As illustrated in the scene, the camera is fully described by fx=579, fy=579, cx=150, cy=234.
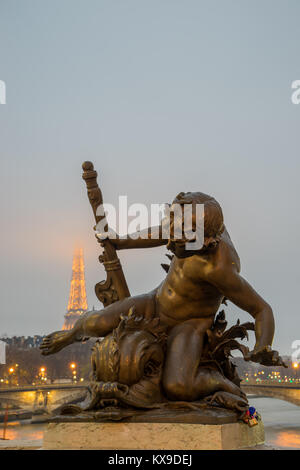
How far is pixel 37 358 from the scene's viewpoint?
97.4 m

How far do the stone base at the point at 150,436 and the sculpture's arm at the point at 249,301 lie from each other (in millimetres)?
786

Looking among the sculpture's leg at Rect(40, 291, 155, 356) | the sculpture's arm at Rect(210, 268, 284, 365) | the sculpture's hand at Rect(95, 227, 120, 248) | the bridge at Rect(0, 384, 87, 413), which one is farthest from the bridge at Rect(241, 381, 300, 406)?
the sculpture's arm at Rect(210, 268, 284, 365)

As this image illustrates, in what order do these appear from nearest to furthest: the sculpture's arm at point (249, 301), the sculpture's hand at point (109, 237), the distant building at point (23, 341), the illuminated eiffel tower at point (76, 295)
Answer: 1. the sculpture's arm at point (249, 301)
2. the sculpture's hand at point (109, 237)
3. the distant building at point (23, 341)
4. the illuminated eiffel tower at point (76, 295)

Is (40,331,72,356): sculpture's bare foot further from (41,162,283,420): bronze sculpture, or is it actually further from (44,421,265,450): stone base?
(44,421,265,450): stone base

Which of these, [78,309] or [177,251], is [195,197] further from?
[78,309]

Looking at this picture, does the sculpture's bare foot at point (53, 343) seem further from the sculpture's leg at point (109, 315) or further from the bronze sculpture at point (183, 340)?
the bronze sculpture at point (183, 340)

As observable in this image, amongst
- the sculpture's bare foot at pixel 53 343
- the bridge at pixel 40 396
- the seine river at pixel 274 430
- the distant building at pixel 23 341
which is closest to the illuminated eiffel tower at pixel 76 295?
the distant building at pixel 23 341

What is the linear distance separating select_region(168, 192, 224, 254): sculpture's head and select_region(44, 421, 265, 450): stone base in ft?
5.83

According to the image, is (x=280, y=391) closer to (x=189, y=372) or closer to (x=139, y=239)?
(x=139, y=239)

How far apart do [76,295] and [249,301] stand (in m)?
164

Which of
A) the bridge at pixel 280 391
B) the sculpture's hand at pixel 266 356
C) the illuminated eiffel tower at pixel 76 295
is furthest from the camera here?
the illuminated eiffel tower at pixel 76 295

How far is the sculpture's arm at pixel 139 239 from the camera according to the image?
6.79m

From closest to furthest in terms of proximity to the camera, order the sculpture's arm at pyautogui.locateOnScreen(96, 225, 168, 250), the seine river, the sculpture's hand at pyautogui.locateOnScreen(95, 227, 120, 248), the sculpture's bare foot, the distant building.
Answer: the sculpture's arm at pyautogui.locateOnScreen(96, 225, 168, 250), the sculpture's hand at pyautogui.locateOnScreen(95, 227, 120, 248), the sculpture's bare foot, the seine river, the distant building

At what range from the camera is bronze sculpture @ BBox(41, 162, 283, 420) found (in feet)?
19.3
